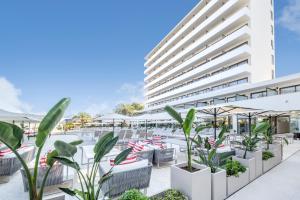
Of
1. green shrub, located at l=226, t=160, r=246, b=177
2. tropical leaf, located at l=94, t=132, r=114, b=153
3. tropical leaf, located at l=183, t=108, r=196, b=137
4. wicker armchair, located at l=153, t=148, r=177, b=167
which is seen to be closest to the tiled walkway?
green shrub, located at l=226, t=160, r=246, b=177

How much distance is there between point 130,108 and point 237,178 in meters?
57.0

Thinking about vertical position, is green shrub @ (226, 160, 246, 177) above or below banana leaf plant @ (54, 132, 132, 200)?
below

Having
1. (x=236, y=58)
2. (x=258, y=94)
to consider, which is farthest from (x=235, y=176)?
(x=236, y=58)

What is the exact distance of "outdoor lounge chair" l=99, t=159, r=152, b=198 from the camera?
3926mm

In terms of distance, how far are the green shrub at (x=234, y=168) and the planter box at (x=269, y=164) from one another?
188 centimetres

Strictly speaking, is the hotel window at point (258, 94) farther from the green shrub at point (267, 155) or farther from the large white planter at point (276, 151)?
the green shrub at point (267, 155)

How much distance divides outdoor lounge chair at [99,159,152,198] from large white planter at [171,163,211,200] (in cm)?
80

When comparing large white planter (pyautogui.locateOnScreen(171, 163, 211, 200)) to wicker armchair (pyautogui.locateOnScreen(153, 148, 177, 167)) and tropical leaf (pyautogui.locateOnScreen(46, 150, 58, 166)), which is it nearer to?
tropical leaf (pyautogui.locateOnScreen(46, 150, 58, 166))

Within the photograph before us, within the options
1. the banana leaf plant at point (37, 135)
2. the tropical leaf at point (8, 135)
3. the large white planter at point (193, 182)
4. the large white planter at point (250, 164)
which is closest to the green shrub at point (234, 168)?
the large white planter at point (250, 164)

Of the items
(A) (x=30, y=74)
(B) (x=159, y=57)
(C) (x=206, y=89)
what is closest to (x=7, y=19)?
(A) (x=30, y=74)

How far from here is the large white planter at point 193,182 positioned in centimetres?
356

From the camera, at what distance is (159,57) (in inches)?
2089

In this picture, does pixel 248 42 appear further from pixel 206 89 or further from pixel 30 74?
pixel 30 74

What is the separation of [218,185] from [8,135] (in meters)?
4.08
